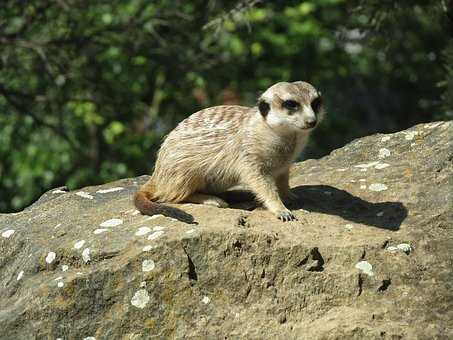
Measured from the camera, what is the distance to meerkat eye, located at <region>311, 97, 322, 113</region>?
5402mm

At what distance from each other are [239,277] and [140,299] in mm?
514

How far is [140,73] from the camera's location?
11.9 metres

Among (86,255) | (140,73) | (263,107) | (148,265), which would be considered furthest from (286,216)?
(140,73)

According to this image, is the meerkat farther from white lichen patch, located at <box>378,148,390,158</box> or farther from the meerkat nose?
white lichen patch, located at <box>378,148,390,158</box>

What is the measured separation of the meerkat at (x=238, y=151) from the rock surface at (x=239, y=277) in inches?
17.0

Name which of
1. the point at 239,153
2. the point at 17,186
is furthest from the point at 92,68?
the point at 239,153

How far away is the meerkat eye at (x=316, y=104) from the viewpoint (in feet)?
17.7

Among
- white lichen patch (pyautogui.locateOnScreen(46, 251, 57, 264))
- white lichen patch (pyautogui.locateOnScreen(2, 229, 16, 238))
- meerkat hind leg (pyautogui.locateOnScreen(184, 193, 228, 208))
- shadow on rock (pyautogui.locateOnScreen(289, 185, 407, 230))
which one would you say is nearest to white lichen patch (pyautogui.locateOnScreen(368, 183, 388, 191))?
shadow on rock (pyautogui.locateOnScreen(289, 185, 407, 230))

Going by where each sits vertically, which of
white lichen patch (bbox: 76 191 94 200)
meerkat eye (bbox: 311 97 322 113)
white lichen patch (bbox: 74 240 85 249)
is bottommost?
white lichen patch (bbox: 76 191 94 200)

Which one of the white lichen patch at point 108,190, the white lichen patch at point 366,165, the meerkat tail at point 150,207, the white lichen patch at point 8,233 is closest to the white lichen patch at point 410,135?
the white lichen patch at point 366,165

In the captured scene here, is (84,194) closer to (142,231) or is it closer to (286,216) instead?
(142,231)

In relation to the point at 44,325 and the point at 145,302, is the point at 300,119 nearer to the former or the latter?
the point at 145,302

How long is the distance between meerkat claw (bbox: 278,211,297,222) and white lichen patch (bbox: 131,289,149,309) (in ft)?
3.20

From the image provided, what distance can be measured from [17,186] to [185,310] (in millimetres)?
7075
